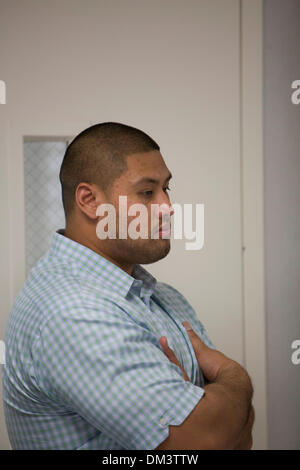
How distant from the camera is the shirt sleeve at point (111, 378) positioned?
771 mm

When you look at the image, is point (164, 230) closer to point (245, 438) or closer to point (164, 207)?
point (164, 207)

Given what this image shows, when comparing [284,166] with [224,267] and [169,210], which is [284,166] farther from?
[169,210]

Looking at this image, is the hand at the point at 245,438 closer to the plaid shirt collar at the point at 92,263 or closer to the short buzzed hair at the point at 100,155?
the plaid shirt collar at the point at 92,263

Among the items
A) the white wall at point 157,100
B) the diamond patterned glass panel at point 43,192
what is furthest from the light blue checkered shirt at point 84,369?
the diamond patterned glass panel at point 43,192

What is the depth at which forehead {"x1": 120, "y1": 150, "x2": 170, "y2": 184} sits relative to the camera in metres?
1.03

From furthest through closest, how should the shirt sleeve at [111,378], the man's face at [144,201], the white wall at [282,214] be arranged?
the white wall at [282,214], the man's face at [144,201], the shirt sleeve at [111,378]

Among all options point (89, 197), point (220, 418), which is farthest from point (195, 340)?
point (89, 197)

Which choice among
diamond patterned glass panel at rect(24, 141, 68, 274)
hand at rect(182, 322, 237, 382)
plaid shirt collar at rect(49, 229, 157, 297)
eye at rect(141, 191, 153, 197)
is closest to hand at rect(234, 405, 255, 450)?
hand at rect(182, 322, 237, 382)

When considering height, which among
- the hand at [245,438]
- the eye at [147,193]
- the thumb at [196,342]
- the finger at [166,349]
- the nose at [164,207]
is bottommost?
the hand at [245,438]

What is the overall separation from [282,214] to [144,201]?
39.7 inches

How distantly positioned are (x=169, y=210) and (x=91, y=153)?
0.21 m
